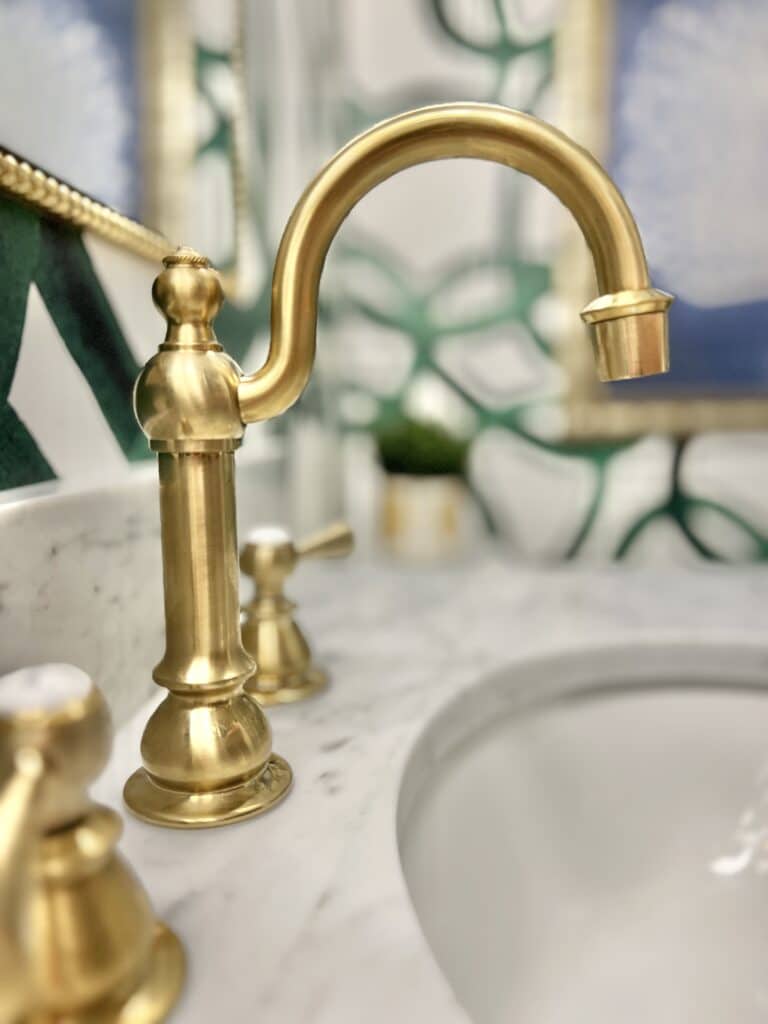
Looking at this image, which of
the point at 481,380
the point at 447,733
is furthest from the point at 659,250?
the point at 447,733

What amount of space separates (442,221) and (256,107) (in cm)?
27

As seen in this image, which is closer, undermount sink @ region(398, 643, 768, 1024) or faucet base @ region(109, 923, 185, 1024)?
faucet base @ region(109, 923, 185, 1024)

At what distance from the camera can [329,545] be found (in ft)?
1.49

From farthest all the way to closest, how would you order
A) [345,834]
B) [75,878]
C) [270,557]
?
[270,557]
[345,834]
[75,878]

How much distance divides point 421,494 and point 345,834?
547 millimetres

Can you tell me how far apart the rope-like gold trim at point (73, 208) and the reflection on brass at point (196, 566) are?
2.9 inches

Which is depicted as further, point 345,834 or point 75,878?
point 345,834

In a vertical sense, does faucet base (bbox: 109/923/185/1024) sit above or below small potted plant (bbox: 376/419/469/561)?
below

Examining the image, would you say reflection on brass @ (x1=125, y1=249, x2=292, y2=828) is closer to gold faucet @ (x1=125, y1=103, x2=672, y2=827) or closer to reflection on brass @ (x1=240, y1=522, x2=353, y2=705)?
gold faucet @ (x1=125, y1=103, x2=672, y2=827)

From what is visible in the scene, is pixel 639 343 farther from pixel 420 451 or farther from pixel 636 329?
pixel 420 451

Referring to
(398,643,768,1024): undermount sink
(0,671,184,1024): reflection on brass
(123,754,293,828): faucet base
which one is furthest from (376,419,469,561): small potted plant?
(0,671,184,1024): reflection on brass

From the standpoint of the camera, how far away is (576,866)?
45 cm

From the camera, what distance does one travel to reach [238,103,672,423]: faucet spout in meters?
0.27

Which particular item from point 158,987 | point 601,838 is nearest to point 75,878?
point 158,987
